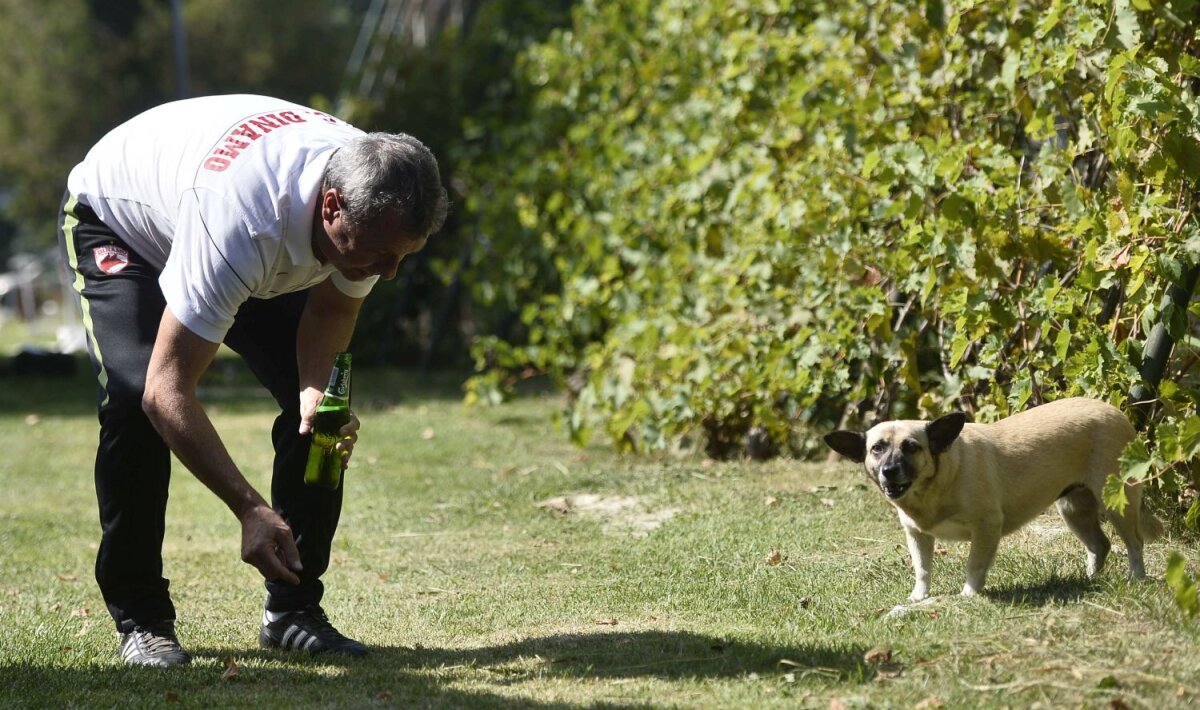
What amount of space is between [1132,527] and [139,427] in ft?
10.7

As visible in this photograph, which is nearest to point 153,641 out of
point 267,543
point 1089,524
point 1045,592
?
point 267,543

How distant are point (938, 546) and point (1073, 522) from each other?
29.6 inches

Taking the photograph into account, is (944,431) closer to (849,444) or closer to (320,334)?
(849,444)

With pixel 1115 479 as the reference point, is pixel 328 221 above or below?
above

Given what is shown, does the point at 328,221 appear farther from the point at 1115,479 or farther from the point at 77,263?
the point at 1115,479

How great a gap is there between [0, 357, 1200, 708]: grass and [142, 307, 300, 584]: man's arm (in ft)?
1.87

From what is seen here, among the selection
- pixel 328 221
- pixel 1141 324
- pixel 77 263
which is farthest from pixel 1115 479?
pixel 77 263

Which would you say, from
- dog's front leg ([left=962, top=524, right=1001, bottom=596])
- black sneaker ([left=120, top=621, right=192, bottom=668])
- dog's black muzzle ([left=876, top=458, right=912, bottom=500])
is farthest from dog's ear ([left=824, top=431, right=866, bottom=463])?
black sneaker ([left=120, top=621, right=192, bottom=668])

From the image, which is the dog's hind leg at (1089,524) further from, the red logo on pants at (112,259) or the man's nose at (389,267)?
the red logo on pants at (112,259)

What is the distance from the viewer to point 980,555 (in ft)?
14.9

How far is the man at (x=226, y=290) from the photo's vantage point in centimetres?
379

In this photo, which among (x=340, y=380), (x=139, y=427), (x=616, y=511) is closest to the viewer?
(x=340, y=380)

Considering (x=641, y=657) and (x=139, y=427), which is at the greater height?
(x=139, y=427)

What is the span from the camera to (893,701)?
11.7ft
